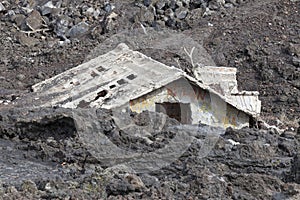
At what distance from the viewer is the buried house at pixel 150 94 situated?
45.4 ft

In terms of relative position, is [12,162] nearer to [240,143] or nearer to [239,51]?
[240,143]

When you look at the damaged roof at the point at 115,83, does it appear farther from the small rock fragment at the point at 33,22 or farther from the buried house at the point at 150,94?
the small rock fragment at the point at 33,22

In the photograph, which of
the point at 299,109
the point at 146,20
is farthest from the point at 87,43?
the point at 299,109

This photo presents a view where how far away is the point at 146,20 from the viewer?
22234 mm

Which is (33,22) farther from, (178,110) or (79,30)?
(178,110)

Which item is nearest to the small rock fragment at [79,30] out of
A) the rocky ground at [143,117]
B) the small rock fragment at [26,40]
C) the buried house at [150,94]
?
the rocky ground at [143,117]

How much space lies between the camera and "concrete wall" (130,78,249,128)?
14.1 metres

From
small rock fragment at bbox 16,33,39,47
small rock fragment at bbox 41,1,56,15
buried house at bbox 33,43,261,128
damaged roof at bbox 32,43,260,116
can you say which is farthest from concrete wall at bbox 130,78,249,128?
small rock fragment at bbox 41,1,56,15

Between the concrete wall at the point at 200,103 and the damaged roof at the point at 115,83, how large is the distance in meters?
0.14

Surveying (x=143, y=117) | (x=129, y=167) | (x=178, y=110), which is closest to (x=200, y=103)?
(x=178, y=110)

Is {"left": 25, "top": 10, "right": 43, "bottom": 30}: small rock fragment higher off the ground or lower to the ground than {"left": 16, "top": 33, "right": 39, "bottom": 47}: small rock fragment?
higher

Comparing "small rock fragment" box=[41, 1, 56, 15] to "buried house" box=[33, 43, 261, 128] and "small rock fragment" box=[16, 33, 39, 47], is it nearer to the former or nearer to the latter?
"small rock fragment" box=[16, 33, 39, 47]

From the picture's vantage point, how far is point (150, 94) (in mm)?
13945

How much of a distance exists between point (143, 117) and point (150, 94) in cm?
301
